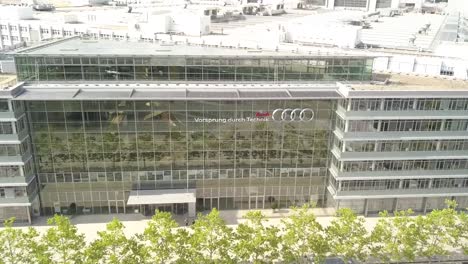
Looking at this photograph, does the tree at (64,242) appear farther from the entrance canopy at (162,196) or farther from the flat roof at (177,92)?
the flat roof at (177,92)

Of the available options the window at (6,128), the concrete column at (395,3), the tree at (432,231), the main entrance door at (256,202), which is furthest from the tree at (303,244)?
the concrete column at (395,3)

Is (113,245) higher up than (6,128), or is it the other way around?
(6,128)

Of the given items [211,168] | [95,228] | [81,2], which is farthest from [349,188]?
[81,2]

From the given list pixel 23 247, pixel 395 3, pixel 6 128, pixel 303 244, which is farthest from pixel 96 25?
pixel 395 3

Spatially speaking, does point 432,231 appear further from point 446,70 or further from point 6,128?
point 6,128

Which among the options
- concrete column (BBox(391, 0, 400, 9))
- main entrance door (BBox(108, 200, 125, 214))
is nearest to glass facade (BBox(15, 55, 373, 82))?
main entrance door (BBox(108, 200, 125, 214))

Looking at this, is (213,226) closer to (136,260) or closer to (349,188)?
(136,260)
